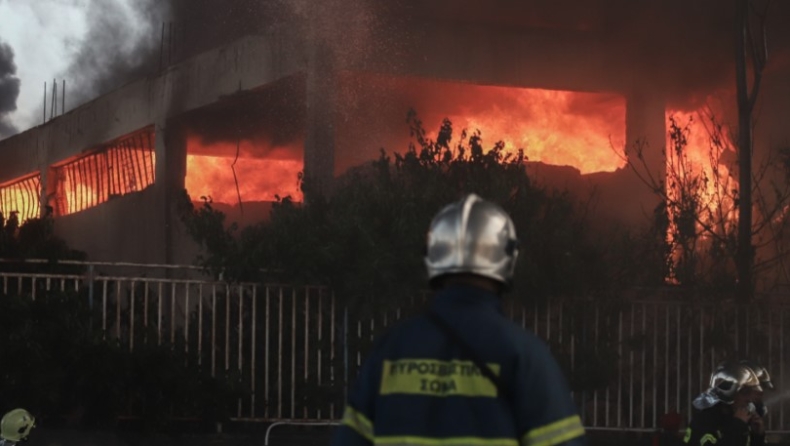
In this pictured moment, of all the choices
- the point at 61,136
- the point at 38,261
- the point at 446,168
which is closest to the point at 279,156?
the point at 61,136

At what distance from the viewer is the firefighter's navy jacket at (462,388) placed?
9.90 feet

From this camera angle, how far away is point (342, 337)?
458 inches

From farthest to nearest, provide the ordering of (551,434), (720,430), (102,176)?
(102,176), (720,430), (551,434)

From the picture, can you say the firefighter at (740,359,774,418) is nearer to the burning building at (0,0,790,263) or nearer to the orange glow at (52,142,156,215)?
the burning building at (0,0,790,263)

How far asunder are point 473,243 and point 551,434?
486 millimetres

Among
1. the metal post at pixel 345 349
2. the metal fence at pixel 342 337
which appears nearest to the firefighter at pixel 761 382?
the metal fence at pixel 342 337

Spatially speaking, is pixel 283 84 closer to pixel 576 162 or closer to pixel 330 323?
pixel 576 162

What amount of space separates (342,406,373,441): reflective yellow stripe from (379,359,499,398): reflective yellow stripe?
102 mm

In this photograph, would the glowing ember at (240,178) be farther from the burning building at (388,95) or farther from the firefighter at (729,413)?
the firefighter at (729,413)

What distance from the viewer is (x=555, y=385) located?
3027 mm

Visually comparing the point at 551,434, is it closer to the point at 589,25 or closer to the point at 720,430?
the point at 720,430

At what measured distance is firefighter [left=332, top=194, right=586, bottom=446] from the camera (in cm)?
303

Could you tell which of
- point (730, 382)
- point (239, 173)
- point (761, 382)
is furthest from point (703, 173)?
point (239, 173)

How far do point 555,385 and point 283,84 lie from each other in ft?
57.7
